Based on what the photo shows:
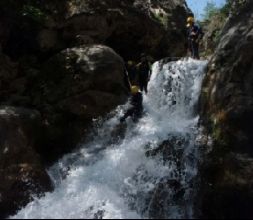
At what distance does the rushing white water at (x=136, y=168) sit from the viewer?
1135cm

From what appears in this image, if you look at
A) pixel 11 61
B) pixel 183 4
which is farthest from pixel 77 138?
pixel 183 4

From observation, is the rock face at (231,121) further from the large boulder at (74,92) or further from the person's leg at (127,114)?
the large boulder at (74,92)

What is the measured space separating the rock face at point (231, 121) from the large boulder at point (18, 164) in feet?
13.0

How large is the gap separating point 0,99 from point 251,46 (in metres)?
7.36

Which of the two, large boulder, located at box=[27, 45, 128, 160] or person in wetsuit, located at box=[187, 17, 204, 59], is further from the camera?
person in wetsuit, located at box=[187, 17, 204, 59]

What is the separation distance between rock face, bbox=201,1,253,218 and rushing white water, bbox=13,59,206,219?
0.57 m

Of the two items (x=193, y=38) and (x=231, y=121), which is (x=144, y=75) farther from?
(x=231, y=121)

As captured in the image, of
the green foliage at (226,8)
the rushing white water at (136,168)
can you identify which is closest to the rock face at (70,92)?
the rushing white water at (136,168)

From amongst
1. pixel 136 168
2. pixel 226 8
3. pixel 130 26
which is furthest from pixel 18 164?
pixel 226 8

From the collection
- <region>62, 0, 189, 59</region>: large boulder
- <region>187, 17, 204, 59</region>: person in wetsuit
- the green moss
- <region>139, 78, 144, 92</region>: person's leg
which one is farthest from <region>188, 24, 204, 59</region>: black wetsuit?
<region>139, 78, 144, 92</region>: person's leg

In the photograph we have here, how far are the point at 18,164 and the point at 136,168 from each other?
9.38 ft

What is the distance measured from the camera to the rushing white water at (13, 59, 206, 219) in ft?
37.2

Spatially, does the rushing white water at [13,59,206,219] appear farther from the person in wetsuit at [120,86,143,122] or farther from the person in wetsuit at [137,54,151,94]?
the person in wetsuit at [137,54,151,94]

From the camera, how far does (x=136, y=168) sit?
1272cm
